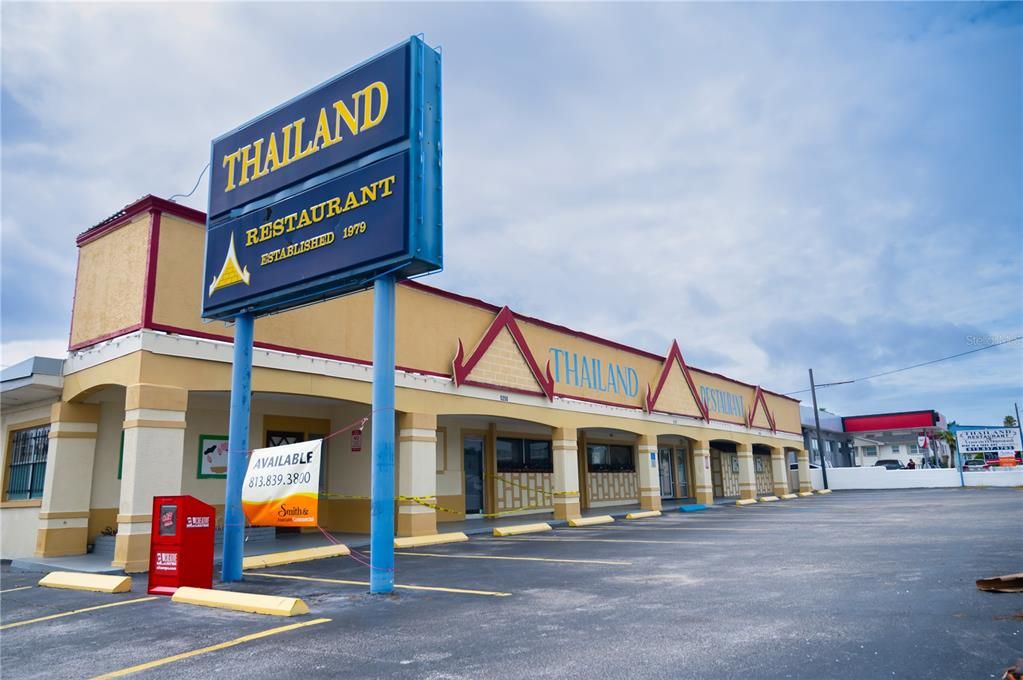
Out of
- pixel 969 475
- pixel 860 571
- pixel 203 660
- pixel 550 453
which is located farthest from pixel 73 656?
pixel 969 475

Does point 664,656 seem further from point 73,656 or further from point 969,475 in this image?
point 969,475

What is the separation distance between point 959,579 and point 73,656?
990 cm

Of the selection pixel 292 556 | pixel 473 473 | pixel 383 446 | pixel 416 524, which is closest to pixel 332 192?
pixel 383 446

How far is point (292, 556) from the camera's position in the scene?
12930mm

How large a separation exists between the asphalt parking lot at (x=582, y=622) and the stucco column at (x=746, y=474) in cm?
2151

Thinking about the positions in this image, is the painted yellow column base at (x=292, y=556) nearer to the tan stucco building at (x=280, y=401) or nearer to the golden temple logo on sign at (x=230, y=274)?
the tan stucco building at (x=280, y=401)

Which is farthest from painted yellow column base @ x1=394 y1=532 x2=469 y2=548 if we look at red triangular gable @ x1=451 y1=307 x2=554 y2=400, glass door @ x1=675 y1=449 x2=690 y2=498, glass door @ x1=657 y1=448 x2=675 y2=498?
glass door @ x1=675 y1=449 x2=690 y2=498

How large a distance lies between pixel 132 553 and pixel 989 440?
50.1 meters

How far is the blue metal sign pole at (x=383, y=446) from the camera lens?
344 inches

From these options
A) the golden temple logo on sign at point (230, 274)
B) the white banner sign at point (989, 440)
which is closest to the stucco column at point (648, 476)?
the golden temple logo on sign at point (230, 274)

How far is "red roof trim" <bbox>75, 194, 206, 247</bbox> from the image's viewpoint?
12.7m

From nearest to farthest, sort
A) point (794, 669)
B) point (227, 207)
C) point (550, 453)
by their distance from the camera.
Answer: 1. point (794, 669)
2. point (227, 207)
3. point (550, 453)

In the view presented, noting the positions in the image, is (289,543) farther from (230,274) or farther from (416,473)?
(230,274)

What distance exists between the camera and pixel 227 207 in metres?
11.1
